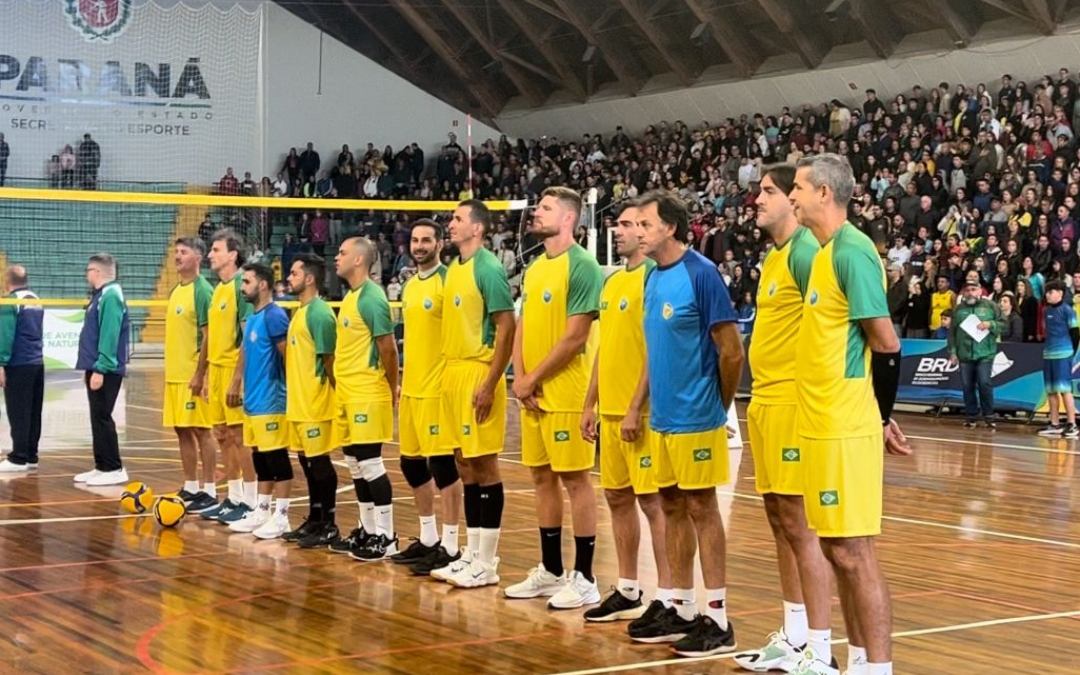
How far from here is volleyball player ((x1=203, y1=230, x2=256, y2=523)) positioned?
10.5m

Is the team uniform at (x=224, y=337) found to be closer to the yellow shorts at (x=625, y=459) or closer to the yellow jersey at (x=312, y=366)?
the yellow jersey at (x=312, y=366)

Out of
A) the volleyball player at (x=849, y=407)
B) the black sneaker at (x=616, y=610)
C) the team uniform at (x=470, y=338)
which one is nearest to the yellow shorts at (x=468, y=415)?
the team uniform at (x=470, y=338)

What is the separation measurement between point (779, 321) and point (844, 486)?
1168 mm

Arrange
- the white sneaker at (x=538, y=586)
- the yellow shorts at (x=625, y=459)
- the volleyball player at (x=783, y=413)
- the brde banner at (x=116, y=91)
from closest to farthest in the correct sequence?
the volleyball player at (x=783, y=413) → the yellow shorts at (x=625, y=459) → the white sneaker at (x=538, y=586) → the brde banner at (x=116, y=91)

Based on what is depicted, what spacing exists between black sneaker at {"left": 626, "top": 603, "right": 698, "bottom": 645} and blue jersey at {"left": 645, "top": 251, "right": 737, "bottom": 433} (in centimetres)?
90

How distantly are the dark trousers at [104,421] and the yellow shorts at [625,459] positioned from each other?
6480mm

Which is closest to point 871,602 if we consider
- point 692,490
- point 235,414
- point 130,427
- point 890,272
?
point 692,490

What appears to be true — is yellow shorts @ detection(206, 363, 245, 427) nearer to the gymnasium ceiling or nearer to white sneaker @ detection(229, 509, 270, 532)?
white sneaker @ detection(229, 509, 270, 532)

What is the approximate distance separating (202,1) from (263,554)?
2267 cm

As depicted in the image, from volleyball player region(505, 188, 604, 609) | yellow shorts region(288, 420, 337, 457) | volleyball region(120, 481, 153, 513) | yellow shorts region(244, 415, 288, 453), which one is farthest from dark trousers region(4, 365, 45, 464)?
volleyball player region(505, 188, 604, 609)

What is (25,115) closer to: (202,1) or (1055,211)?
(202,1)

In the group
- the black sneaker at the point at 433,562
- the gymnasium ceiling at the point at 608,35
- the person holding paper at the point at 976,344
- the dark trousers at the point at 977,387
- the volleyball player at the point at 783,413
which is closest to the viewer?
the volleyball player at the point at 783,413

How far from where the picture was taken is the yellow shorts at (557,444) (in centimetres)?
748

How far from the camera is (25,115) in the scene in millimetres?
25844
